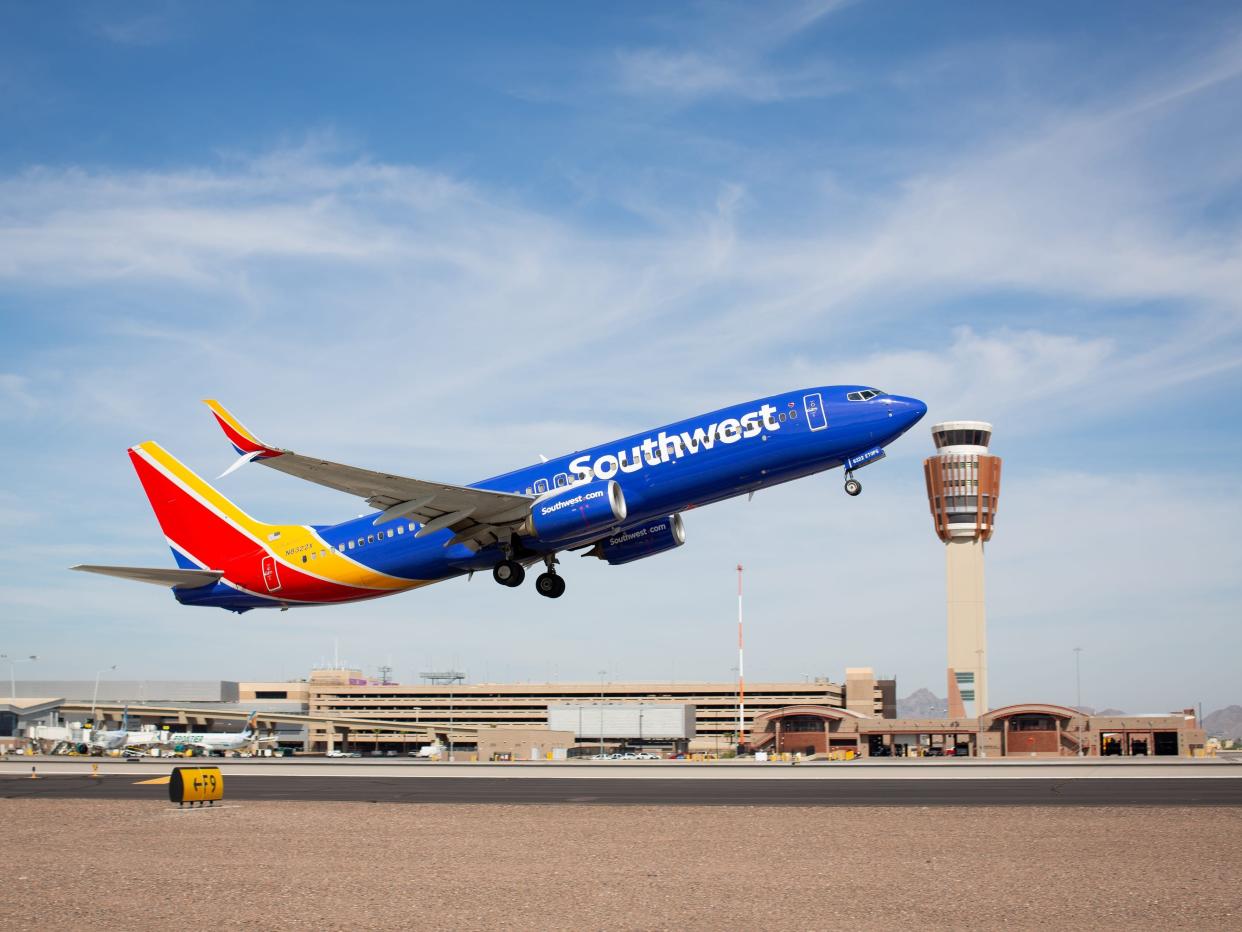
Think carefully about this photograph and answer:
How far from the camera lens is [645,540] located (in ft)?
144

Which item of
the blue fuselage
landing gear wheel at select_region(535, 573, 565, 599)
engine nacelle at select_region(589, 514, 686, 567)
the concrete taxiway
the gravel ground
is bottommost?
the concrete taxiway

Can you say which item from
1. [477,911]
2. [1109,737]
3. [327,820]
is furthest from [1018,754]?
[477,911]

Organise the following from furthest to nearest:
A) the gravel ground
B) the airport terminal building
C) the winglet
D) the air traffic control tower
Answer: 1. the air traffic control tower
2. the airport terminal building
3. the winglet
4. the gravel ground

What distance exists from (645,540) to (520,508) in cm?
587

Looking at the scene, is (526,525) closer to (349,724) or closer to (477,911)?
(477,911)

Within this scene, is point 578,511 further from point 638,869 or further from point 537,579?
point 638,869

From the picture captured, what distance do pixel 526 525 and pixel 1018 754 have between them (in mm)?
92191

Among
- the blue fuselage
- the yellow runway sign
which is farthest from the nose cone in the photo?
the yellow runway sign

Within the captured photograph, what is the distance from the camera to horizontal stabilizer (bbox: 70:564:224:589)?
43438mm

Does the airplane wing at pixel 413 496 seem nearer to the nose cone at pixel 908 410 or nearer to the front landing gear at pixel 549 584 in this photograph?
the front landing gear at pixel 549 584

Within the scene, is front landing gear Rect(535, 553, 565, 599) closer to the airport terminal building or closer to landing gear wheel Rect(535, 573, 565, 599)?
Answer: landing gear wheel Rect(535, 573, 565, 599)

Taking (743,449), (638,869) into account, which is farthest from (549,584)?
(638,869)

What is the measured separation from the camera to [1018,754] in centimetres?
11844

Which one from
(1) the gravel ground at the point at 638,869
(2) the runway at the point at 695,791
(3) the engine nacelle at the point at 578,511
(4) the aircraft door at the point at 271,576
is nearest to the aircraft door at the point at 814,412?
(3) the engine nacelle at the point at 578,511
